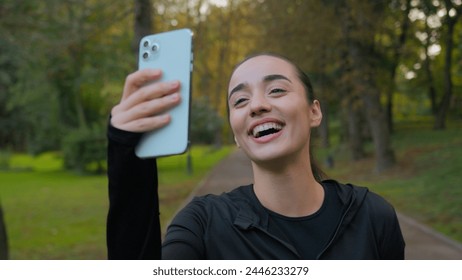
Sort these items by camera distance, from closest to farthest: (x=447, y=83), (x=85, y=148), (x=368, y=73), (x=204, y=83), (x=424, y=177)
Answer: (x=424, y=177)
(x=368, y=73)
(x=447, y=83)
(x=85, y=148)
(x=204, y=83)

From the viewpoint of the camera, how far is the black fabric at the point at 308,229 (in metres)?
1.79

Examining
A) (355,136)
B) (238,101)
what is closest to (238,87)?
(238,101)

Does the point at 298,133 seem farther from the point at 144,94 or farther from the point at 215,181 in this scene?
the point at 215,181

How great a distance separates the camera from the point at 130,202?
140 centimetres

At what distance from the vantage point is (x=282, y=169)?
1.89 metres

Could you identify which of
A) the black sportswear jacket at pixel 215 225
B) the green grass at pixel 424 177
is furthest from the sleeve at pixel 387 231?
the green grass at pixel 424 177

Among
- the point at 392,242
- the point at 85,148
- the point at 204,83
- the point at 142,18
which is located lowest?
the point at 85,148

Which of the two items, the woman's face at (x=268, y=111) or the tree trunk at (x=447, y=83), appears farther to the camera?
the tree trunk at (x=447, y=83)

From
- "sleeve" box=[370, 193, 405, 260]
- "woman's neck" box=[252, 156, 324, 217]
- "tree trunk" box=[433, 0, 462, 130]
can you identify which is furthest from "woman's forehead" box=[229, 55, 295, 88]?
"tree trunk" box=[433, 0, 462, 130]

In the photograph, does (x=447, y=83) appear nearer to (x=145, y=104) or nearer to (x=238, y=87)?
(x=238, y=87)

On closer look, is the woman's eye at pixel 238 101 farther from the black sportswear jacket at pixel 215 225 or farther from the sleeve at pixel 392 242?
the sleeve at pixel 392 242

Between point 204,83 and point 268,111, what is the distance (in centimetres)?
3163

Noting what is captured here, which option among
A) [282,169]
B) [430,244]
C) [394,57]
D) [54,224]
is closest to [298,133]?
[282,169]

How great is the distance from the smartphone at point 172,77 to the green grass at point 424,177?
8.62m
